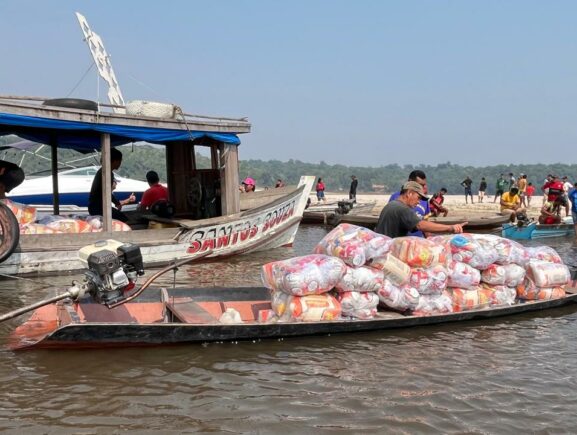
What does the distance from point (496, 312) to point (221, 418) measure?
13.0 feet

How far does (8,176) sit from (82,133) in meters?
1.79

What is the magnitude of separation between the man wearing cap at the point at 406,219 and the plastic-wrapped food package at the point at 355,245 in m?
0.78

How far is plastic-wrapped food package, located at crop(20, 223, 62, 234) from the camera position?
9.78 m

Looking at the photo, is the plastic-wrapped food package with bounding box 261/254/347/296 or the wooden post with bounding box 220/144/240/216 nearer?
the plastic-wrapped food package with bounding box 261/254/347/296

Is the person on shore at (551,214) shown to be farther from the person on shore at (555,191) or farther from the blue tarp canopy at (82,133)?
the blue tarp canopy at (82,133)

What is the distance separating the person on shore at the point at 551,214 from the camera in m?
18.2

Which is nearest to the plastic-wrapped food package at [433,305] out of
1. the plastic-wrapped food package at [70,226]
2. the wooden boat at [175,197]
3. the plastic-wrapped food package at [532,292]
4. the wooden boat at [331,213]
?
the plastic-wrapped food package at [532,292]

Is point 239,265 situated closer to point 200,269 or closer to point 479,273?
point 200,269

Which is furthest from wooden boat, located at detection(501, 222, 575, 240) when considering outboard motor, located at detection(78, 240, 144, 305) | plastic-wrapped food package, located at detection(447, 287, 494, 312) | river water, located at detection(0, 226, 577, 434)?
outboard motor, located at detection(78, 240, 144, 305)

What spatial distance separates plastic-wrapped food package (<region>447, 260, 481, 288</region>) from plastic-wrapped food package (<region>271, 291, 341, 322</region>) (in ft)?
4.93

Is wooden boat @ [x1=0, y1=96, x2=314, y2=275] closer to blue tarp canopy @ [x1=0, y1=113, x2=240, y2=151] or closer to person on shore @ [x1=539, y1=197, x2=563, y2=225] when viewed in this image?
blue tarp canopy @ [x1=0, y1=113, x2=240, y2=151]

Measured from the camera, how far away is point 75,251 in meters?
9.97

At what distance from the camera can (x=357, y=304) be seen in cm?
626

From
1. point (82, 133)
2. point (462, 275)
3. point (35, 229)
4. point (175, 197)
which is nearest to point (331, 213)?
point (175, 197)
